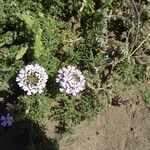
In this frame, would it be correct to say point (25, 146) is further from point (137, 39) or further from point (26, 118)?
point (137, 39)

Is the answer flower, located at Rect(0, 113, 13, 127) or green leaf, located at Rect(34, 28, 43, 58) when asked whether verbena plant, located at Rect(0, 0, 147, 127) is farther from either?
flower, located at Rect(0, 113, 13, 127)

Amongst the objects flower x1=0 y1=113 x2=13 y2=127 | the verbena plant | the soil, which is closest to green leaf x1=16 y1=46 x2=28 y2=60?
the verbena plant

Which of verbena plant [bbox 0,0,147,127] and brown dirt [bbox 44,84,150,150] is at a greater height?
verbena plant [bbox 0,0,147,127]

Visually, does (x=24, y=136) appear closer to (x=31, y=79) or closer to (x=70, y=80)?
(x=31, y=79)

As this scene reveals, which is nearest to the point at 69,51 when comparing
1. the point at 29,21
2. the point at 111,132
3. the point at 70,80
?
the point at 70,80

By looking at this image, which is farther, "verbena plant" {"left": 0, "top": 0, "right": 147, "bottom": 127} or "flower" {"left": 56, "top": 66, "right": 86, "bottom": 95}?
"verbena plant" {"left": 0, "top": 0, "right": 147, "bottom": 127}

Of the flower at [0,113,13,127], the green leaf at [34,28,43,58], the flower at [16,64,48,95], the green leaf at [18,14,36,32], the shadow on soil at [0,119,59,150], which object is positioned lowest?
the shadow on soil at [0,119,59,150]
